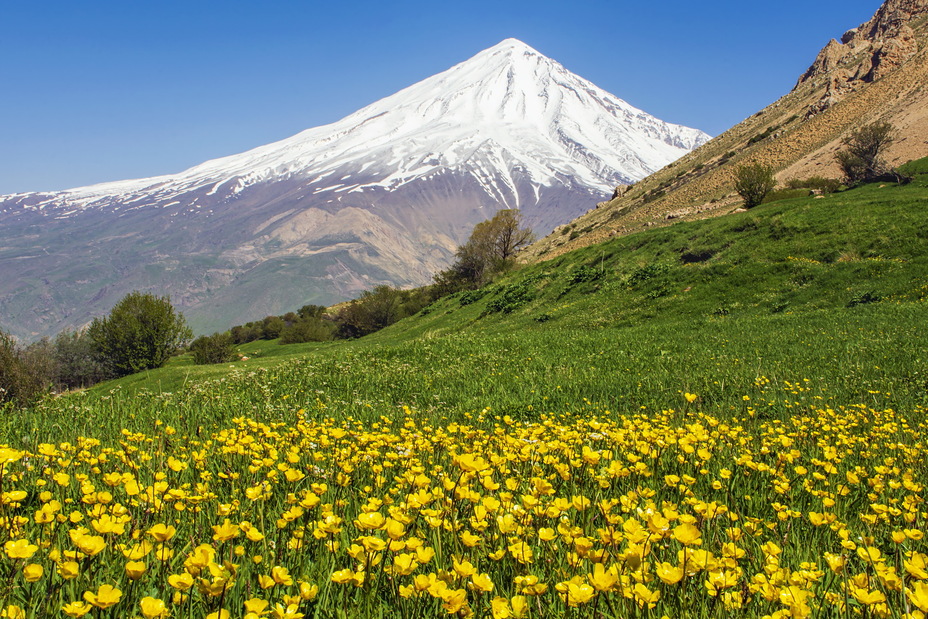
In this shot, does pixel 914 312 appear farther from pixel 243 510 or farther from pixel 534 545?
pixel 243 510

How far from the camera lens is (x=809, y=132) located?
2224 inches

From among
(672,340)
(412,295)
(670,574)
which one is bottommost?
(672,340)

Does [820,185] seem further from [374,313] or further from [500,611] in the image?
[374,313]

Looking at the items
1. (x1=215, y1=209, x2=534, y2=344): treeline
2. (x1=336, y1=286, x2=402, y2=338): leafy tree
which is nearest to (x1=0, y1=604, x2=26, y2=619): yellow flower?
(x1=215, y1=209, x2=534, y2=344): treeline

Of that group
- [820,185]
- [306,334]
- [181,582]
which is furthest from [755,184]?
[306,334]

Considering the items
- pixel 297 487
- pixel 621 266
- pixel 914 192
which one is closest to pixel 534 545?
pixel 297 487

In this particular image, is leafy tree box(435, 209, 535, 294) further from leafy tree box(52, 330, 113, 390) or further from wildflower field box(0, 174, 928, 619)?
leafy tree box(52, 330, 113, 390)

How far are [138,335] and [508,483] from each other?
50025mm

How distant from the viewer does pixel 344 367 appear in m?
11.9

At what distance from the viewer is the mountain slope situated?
48.2 meters

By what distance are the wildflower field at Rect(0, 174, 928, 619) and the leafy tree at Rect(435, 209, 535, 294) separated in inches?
1621

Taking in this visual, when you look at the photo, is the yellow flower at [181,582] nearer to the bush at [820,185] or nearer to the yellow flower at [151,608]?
the yellow flower at [151,608]

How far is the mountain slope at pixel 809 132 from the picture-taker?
158ft

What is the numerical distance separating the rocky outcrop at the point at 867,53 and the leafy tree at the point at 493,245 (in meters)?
38.8
